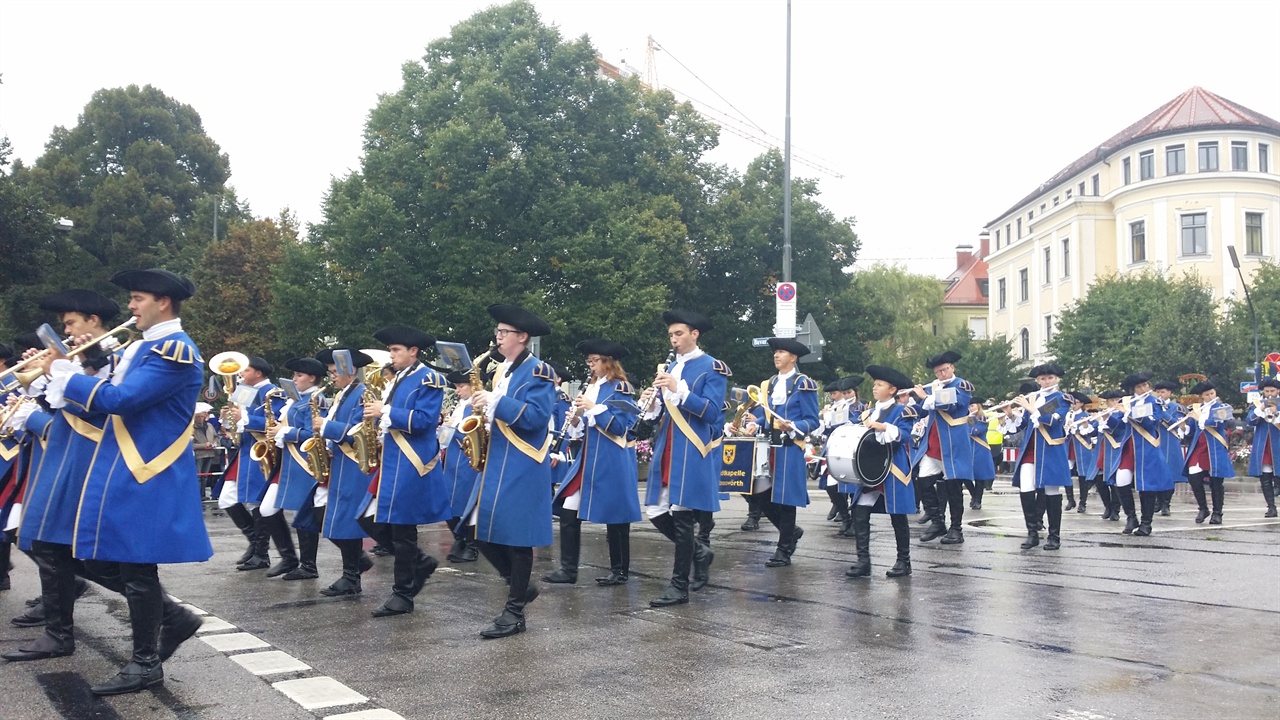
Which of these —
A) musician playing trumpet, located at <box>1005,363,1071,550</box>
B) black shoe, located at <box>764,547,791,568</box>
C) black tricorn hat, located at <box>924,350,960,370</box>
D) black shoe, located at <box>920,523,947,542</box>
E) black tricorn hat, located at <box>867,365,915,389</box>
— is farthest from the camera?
black shoe, located at <box>920,523,947,542</box>

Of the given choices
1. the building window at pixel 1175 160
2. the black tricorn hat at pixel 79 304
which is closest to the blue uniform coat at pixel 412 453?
the black tricorn hat at pixel 79 304

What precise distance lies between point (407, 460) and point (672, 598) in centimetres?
219

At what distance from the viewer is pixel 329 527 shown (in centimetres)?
916

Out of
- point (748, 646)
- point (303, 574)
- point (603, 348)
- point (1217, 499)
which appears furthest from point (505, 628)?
point (1217, 499)

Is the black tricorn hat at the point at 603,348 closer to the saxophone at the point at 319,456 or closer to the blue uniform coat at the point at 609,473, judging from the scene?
the blue uniform coat at the point at 609,473

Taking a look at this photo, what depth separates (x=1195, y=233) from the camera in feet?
189

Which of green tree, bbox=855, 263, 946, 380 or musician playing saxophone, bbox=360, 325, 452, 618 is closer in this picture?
musician playing saxophone, bbox=360, 325, 452, 618

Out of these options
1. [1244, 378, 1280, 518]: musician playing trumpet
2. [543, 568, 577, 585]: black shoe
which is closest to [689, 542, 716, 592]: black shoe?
[543, 568, 577, 585]: black shoe

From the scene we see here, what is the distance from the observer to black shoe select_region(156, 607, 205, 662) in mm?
6406

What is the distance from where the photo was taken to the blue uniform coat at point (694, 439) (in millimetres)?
9062

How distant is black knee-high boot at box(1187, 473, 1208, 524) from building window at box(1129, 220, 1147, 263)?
149 feet

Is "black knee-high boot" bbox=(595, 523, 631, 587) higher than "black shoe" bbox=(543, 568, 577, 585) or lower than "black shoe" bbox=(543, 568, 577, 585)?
higher

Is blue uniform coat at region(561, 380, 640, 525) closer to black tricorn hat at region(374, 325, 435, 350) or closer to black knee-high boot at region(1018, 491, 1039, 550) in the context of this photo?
black tricorn hat at region(374, 325, 435, 350)

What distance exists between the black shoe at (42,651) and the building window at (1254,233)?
6045 centimetres
